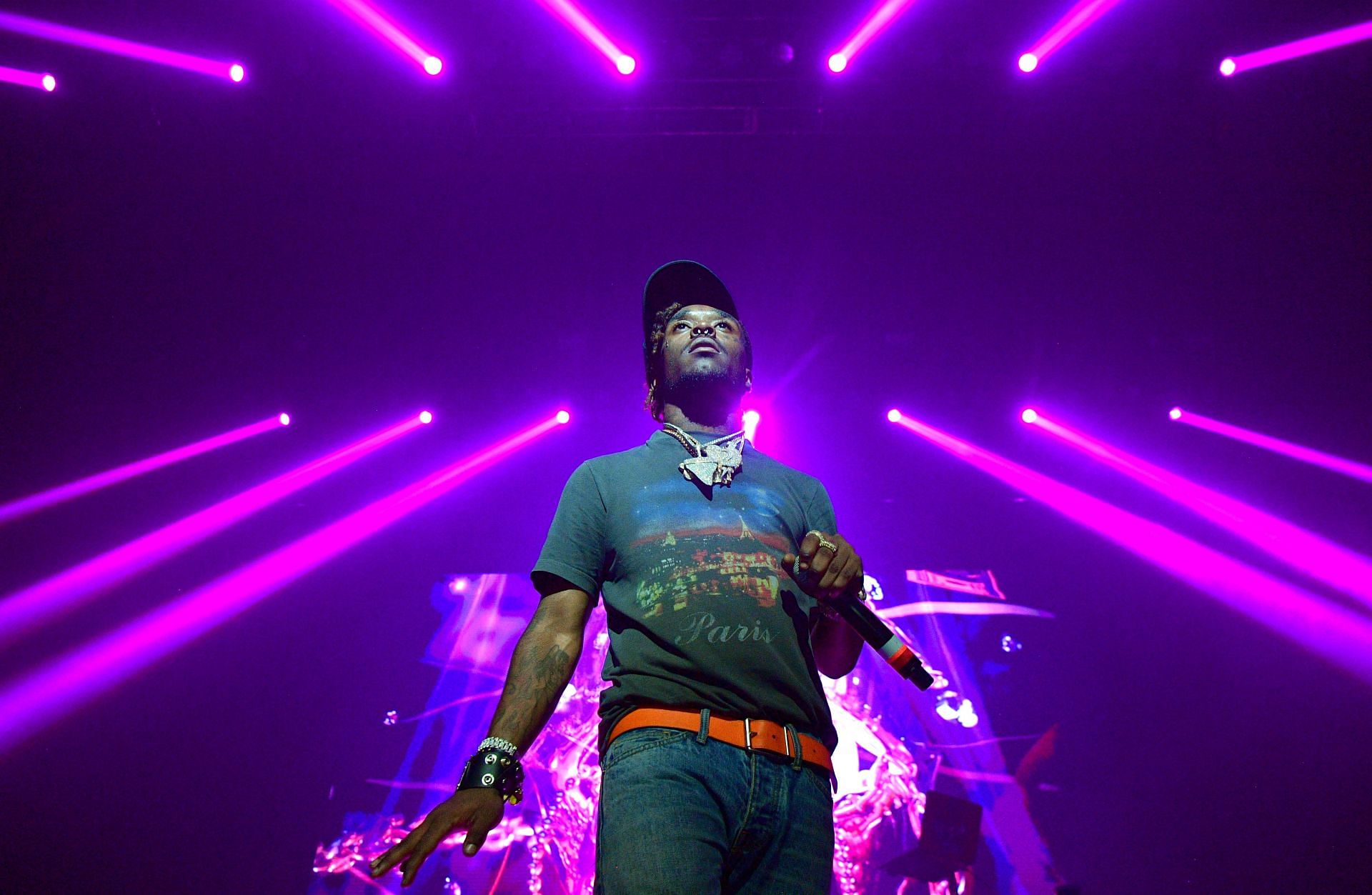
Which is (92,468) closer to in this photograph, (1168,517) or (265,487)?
(265,487)

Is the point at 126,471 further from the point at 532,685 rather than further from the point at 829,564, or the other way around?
the point at 829,564

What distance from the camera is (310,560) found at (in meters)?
7.05

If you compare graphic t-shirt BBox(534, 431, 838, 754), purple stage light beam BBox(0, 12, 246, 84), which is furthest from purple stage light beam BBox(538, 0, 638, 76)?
graphic t-shirt BBox(534, 431, 838, 754)

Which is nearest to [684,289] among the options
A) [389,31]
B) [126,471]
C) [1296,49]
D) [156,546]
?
[389,31]

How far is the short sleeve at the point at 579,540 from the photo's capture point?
1.77m

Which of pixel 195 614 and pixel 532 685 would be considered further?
pixel 195 614

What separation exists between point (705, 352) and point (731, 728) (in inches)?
53.0

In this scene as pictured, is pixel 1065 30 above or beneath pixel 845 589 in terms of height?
above

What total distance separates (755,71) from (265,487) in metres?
6.39

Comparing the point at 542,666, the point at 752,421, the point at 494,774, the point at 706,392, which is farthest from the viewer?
the point at 752,421

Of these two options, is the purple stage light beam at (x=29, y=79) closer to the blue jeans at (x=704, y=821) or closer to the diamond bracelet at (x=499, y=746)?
the diamond bracelet at (x=499, y=746)

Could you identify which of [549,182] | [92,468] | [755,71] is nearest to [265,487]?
[92,468]

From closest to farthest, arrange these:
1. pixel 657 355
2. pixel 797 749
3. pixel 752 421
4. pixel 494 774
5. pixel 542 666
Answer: pixel 494 774, pixel 797 749, pixel 542 666, pixel 657 355, pixel 752 421

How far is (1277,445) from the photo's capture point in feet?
20.6
